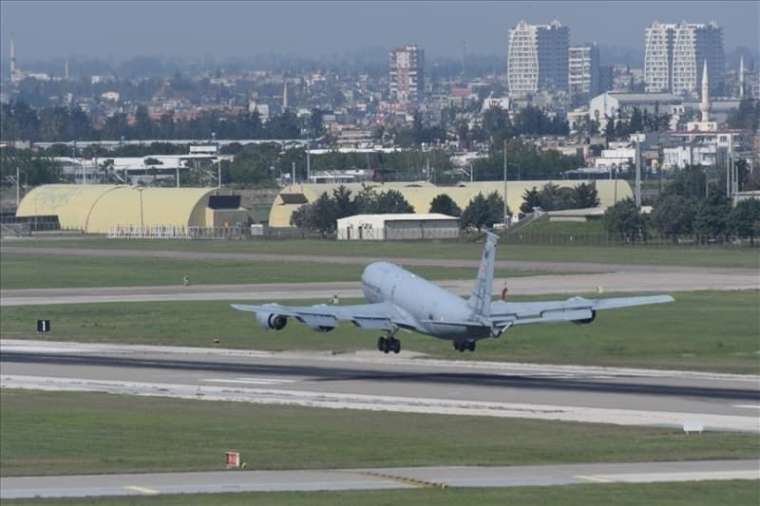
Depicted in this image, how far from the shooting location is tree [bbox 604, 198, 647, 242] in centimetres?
19038

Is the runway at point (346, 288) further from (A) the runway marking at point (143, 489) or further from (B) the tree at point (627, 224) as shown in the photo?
(A) the runway marking at point (143, 489)

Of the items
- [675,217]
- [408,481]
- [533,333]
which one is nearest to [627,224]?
[675,217]

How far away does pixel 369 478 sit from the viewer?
188 feet

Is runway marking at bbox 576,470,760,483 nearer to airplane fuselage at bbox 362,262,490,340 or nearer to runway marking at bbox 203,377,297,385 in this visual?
airplane fuselage at bbox 362,262,490,340

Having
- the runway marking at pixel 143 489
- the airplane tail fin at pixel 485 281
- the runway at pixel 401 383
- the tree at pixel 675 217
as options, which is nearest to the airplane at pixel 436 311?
the airplane tail fin at pixel 485 281

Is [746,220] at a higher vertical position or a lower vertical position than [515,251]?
higher

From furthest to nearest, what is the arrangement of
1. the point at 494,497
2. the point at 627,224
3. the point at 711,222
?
the point at 627,224, the point at 711,222, the point at 494,497

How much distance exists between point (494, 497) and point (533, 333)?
54.6m

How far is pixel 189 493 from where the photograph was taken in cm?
5388

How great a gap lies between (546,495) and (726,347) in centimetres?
4795

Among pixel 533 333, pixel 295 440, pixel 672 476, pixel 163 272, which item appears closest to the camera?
pixel 672 476

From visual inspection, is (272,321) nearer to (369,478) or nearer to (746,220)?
(369,478)

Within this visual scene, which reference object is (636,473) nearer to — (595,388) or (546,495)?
(546,495)

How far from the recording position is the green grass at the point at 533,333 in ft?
321
